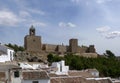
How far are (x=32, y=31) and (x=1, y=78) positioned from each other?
79.0 metres

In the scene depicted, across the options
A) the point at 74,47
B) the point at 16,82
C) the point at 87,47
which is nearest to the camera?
the point at 16,82

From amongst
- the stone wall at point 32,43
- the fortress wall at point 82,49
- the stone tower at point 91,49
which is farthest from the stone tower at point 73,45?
the stone wall at point 32,43

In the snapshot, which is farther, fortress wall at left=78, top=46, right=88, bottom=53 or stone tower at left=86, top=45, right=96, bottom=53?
stone tower at left=86, top=45, right=96, bottom=53

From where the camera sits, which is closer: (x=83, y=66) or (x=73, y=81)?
(x=73, y=81)

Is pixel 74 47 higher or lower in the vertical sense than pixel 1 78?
higher

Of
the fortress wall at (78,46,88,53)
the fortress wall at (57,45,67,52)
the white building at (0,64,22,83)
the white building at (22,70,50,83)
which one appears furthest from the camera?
the fortress wall at (78,46,88,53)

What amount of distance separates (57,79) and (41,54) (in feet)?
250

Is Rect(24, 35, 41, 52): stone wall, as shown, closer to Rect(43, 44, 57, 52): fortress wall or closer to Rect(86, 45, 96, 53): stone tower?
Rect(43, 44, 57, 52): fortress wall

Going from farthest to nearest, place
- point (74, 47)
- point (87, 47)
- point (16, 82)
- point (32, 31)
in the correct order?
point (87, 47), point (74, 47), point (32, 31), point (16, 82)

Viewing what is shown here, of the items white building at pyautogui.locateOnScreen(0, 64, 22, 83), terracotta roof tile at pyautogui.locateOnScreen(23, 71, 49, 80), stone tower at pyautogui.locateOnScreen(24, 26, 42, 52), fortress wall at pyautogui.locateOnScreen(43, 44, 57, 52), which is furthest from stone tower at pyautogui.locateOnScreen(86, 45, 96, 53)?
white building at pyautogui.locateOnScreen(0, 64, 22, 83)

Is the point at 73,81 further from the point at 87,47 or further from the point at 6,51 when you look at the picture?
the point at 87,47

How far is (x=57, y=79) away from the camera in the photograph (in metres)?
29.9

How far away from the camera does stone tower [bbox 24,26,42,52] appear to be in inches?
4277

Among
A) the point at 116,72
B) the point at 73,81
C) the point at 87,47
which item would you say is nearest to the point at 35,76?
the point at 73,81
